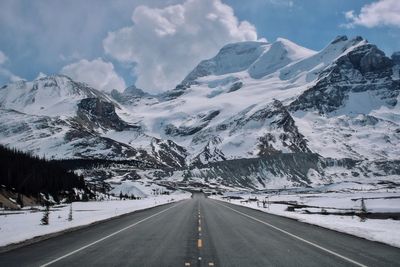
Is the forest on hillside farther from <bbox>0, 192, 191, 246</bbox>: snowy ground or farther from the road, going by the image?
the road

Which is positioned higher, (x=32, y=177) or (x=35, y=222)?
(x=32, y=177)

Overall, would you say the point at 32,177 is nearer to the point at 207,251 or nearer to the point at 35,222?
the point at 35,222

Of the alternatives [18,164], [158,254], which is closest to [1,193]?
[18,164]

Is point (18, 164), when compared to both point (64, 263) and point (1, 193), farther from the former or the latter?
point (64, 263)

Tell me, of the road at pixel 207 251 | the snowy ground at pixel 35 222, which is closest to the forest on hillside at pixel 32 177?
the snowy ground at pixel 35 222

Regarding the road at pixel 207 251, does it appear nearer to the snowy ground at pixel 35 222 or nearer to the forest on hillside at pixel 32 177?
the snowy ground at pixel 35 222

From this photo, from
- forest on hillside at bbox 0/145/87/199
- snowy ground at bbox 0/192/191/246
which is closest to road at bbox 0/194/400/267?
snowy ground at bbox 0/192/191/246

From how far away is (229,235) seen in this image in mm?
22969

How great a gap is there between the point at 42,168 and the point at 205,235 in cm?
9968

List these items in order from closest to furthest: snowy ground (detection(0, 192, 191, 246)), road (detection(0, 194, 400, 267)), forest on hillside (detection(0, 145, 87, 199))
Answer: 1. road (detection(0, 194, 400, 267))
2. snowy ground (detection(0, 192, 191, 246))
3. forest on hillside (detection(0, 145, 87, 199))

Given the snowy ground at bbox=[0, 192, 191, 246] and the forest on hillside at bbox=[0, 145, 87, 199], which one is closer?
the snowy ground at bbox=[0, 192, 191, 246]

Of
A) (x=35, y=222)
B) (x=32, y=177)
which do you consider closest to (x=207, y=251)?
(x=35, y=222)

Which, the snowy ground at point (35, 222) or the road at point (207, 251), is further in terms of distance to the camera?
the snowy ground at point (35, 222)

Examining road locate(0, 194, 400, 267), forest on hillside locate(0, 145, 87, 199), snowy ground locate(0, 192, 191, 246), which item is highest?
forest on hillside locate(0, 145, 87, 199)
